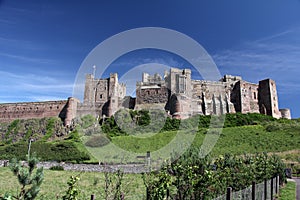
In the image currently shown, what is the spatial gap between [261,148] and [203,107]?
68.7 feet

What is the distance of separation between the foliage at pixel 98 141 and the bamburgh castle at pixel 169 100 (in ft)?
38.5

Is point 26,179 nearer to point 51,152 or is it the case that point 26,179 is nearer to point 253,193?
point 253,193

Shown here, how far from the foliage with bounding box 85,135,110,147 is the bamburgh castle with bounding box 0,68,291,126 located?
11.7m

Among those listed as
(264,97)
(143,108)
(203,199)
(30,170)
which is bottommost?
(203,199)

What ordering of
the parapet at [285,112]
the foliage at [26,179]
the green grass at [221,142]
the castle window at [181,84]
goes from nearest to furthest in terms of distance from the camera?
the foliage at [26,179], the green grass at [221,142], the castle window at [181,84], the parapet at [285,112]

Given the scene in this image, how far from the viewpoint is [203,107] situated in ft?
151

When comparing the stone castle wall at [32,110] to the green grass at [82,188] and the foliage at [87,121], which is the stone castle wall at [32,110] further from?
the green grass at [82,188]

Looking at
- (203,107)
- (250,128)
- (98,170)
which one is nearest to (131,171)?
(98,170)

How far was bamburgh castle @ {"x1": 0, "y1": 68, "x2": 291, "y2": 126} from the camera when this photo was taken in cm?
4475

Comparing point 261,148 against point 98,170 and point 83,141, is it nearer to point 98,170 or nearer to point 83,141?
point 98,170

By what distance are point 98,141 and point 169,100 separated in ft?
59.6

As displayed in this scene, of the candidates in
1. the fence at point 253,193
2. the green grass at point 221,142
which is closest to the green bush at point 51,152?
the green grass at point 221,142

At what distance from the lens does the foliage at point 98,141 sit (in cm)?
3051

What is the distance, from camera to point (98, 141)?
30.9 m
